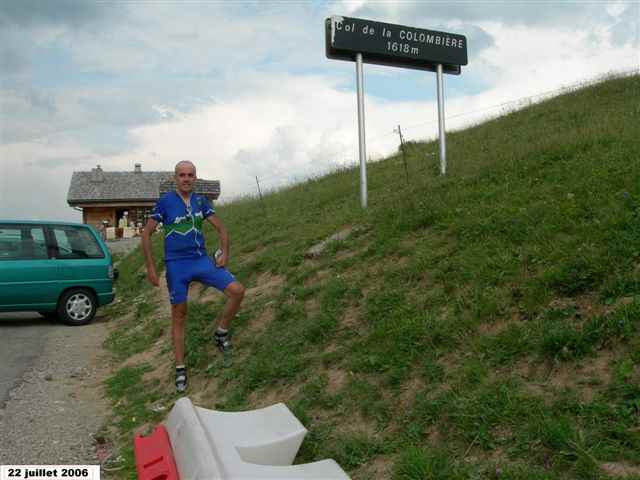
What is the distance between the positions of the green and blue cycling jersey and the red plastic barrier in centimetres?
192

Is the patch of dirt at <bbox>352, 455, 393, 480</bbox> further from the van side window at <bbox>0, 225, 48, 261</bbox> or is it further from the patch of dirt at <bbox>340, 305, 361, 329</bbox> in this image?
the van side window at <bbox>0, 225, 48, 261</bbox>

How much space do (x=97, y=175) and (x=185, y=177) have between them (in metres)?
41.3

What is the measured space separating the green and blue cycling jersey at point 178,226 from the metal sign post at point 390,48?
14.0 ft

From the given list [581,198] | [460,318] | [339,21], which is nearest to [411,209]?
[581,198]

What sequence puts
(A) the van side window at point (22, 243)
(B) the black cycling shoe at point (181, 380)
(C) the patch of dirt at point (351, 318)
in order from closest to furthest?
(C) the patch of dirt at point (351, 318)
(B) the black cycling shoe at point (181, 380)
(A) the van side window at point (22, 243)

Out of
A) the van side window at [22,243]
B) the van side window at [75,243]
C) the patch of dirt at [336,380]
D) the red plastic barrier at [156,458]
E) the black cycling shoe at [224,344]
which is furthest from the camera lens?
the van side window at [75,243]

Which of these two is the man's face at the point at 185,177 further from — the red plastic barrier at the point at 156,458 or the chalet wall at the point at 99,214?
the chalet wall at the point at 99,214

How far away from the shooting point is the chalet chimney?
43.3 meters

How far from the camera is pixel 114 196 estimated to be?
4072cm

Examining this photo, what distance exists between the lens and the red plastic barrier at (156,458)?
367 cm
